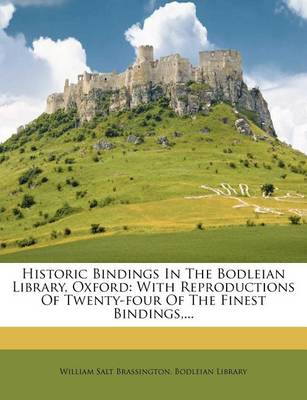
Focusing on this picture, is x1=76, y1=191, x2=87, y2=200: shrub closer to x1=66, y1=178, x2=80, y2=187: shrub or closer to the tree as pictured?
x1=66, y1=178, x2=80, y2=187: shrub

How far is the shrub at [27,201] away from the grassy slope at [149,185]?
1.41 meters

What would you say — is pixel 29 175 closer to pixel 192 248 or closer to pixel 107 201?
pixel 107 201

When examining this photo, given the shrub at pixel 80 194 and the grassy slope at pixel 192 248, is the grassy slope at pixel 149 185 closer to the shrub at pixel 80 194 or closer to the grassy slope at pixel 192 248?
the shrub at pixel 80 194

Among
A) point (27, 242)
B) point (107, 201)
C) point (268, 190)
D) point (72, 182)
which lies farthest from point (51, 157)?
point (27, 242)

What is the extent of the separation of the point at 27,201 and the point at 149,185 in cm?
2935

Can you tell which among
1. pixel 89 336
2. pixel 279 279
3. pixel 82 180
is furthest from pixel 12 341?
pixel 82 180

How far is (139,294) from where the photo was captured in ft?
142

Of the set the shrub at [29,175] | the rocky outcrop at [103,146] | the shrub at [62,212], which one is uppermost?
the rocky outcrop at [103,146]

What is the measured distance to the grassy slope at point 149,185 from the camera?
113m

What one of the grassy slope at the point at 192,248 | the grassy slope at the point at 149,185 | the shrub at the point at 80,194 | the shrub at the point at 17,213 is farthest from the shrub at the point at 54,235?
the shrub at the point at 80,194

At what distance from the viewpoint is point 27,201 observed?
500ft

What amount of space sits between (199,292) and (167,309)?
2.75 metres

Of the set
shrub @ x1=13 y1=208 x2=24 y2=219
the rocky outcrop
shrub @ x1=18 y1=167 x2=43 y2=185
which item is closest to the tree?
shrub @ x1=13 y1=208 x2=24 y2=219

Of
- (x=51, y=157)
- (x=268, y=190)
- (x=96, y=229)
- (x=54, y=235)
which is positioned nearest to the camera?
(x=96, y=229)
